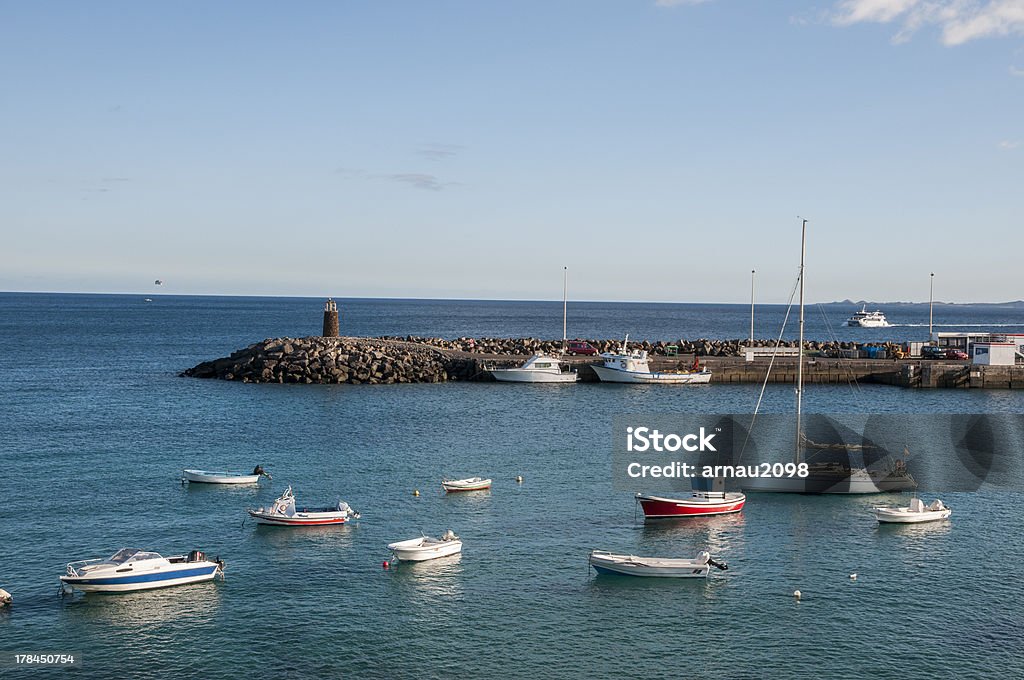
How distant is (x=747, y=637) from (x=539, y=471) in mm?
22108

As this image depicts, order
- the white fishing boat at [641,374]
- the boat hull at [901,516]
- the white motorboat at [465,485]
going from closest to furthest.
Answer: the boat hull at [901,516], the white motorboat at [465,485], the white fishing boat at [641,374]

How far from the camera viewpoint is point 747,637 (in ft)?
92.9

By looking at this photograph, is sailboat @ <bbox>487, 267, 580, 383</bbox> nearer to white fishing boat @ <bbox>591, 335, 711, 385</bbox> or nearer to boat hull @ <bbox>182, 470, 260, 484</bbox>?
white fishing boat @ <bbox>591, 335, 711, 385</bbox>

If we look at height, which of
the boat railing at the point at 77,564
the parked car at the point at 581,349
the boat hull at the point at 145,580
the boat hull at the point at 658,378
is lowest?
the boat hull at the point at 145,580

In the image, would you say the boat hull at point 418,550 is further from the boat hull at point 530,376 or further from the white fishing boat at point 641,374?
the white fishing boat at point 641,374

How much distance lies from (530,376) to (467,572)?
54531 mm

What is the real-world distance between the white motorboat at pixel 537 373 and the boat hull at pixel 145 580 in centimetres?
5691

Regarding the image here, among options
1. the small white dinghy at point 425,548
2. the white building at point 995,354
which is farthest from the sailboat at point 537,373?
the small white dinghy at point 425,548

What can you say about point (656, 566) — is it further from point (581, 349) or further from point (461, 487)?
point (581, 349)

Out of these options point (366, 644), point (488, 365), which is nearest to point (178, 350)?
point (488, 365)

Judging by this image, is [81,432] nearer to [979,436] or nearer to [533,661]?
[533,661]

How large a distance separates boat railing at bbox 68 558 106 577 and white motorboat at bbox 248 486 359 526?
6962mm

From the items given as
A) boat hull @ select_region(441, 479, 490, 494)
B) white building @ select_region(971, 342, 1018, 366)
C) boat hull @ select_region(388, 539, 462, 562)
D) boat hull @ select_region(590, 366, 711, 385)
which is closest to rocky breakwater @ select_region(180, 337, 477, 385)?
boat hull @ select_region(590, 366, 711, 385)

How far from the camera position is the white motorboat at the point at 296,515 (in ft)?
126
